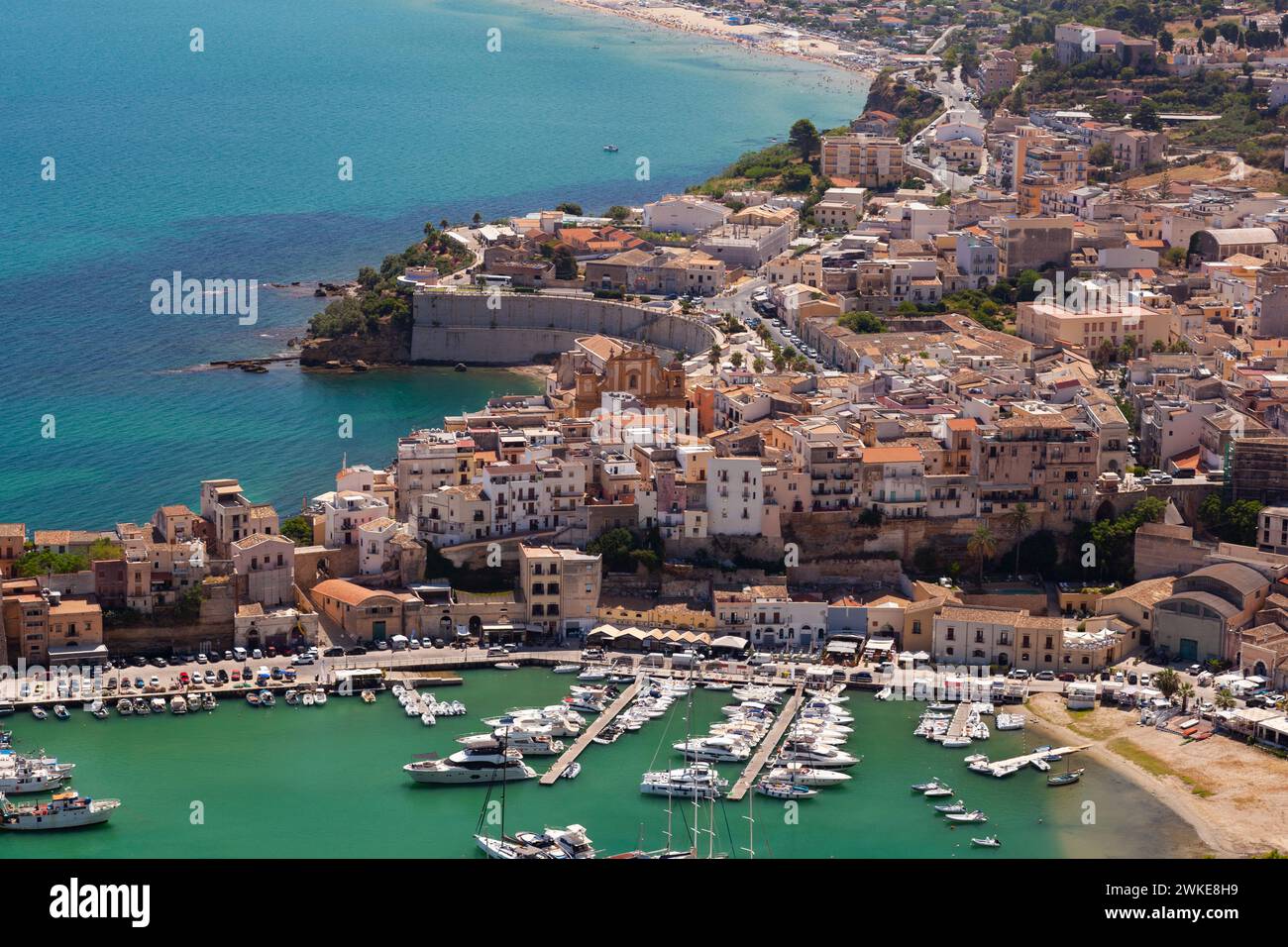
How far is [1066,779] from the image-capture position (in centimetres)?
2667

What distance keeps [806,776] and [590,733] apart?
10.4 feet

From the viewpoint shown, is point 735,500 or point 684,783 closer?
point 684,783

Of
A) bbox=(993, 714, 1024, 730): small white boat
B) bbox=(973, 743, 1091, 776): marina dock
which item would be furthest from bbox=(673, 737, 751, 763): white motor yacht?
bbox=(993, 714, 1024, 730): small white boat

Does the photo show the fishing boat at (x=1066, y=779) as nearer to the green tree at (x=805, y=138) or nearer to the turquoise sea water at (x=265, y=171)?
the turquoise sea water at (x=265, y=171)

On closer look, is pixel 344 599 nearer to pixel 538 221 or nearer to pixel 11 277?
pixel 538 221

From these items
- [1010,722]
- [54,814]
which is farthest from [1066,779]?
[54,814]

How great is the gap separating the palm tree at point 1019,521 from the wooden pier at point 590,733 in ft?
24.6

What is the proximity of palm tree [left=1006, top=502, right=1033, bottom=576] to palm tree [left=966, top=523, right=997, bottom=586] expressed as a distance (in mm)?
437

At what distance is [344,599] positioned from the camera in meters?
31.6

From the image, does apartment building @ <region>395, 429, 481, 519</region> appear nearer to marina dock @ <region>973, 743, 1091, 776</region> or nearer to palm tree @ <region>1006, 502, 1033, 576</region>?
palm tree @ <region>1006, 502, 1033, 576</region>

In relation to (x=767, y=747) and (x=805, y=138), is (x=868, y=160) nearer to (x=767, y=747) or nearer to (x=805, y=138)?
(x=805, y=138)

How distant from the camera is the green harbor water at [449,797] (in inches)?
968
